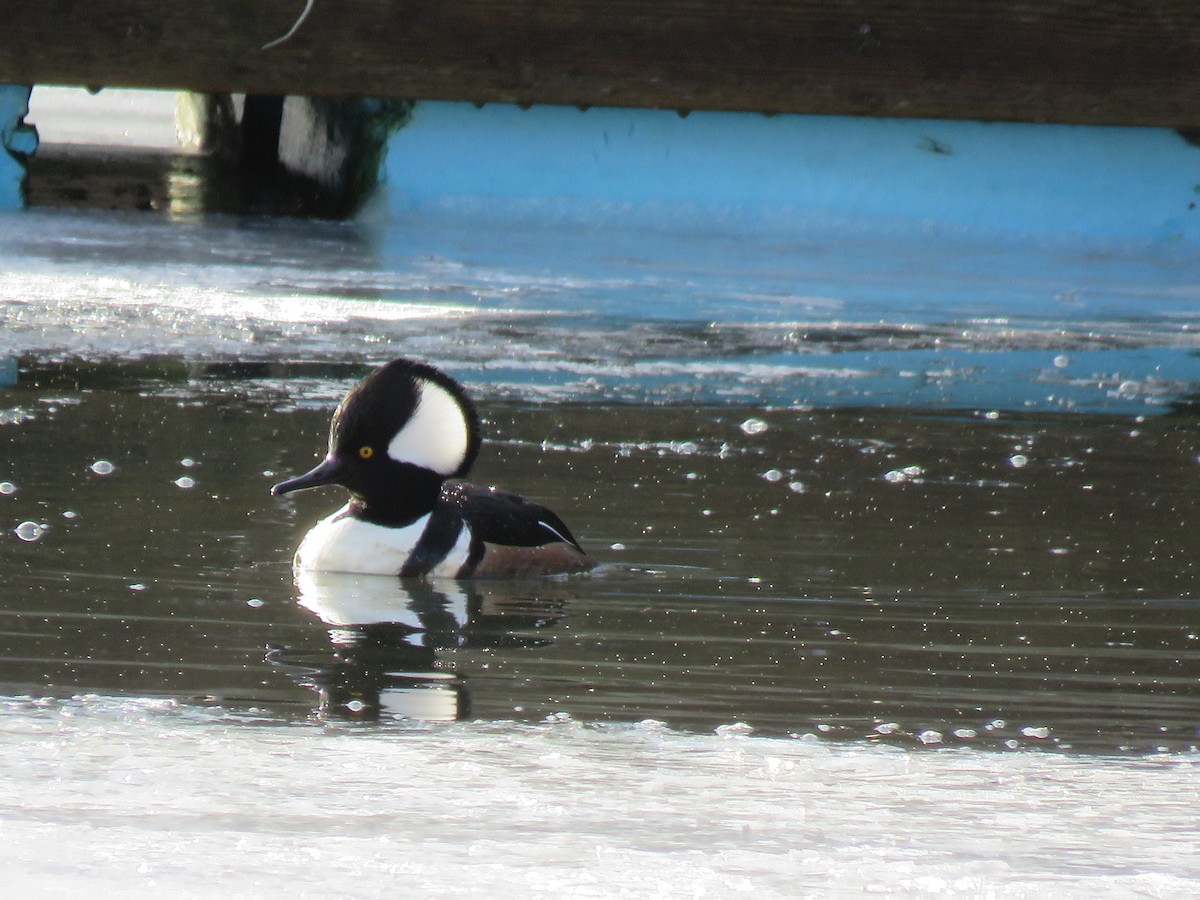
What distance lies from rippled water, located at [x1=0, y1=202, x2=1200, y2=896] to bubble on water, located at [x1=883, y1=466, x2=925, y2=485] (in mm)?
25

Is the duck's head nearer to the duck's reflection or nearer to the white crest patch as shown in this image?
the white crest patch

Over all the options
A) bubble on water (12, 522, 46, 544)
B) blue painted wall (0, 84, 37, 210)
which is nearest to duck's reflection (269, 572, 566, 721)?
bubble on water (12, 522, 46, 544)

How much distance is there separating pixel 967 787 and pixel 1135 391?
4881 mm

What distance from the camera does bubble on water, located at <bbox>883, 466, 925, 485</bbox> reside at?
612 centimetres

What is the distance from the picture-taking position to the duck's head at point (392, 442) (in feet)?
16.8

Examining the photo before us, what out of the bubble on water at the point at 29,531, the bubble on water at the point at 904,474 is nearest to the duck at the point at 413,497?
the bubble on water at the point at 29,531

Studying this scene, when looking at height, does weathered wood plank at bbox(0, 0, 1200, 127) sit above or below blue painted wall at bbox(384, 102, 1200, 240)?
above

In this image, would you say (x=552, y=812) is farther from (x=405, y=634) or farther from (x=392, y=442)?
(x=392, y=442)

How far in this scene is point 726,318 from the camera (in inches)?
361

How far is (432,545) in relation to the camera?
5113 millimetres

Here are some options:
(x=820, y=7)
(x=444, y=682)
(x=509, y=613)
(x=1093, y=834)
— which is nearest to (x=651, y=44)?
(x=820, y=7)

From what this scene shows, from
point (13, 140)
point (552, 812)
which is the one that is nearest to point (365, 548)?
point (552, 812)

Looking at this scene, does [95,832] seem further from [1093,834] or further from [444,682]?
[1093,834]

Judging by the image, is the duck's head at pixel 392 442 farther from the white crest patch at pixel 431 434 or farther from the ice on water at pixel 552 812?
the ice on water at pixel 552 812
